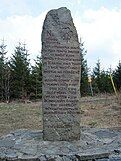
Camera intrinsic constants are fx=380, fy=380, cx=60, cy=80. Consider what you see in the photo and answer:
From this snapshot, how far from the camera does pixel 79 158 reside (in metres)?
6.05

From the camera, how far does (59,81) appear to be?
7.21 metres

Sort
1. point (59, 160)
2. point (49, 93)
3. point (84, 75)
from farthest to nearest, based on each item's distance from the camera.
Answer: point (84, 75) → point (49, 93) → point (59, 160)

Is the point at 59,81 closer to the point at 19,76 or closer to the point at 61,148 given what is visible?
the point at 61,148

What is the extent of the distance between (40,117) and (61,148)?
566 cm

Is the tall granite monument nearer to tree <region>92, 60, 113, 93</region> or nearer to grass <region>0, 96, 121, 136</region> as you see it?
grass <region>0, 96, 121, 136</region>

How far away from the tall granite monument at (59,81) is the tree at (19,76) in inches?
527

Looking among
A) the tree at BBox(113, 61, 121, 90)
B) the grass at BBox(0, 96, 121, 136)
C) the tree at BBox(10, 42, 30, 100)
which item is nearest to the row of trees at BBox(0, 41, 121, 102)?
the tree at BBox(10, 42, 30, 100)

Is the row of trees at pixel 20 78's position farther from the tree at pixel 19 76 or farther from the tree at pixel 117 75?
the tree at pixel 117 75

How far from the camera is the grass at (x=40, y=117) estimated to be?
10.8 meters

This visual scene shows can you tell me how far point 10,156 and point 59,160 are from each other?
2.68 feet

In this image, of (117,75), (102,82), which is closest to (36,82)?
(102,82)

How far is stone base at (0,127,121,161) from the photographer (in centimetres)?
609

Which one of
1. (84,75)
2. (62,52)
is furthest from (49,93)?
(84,75)

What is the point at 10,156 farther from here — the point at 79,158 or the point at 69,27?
the point at 69,27
